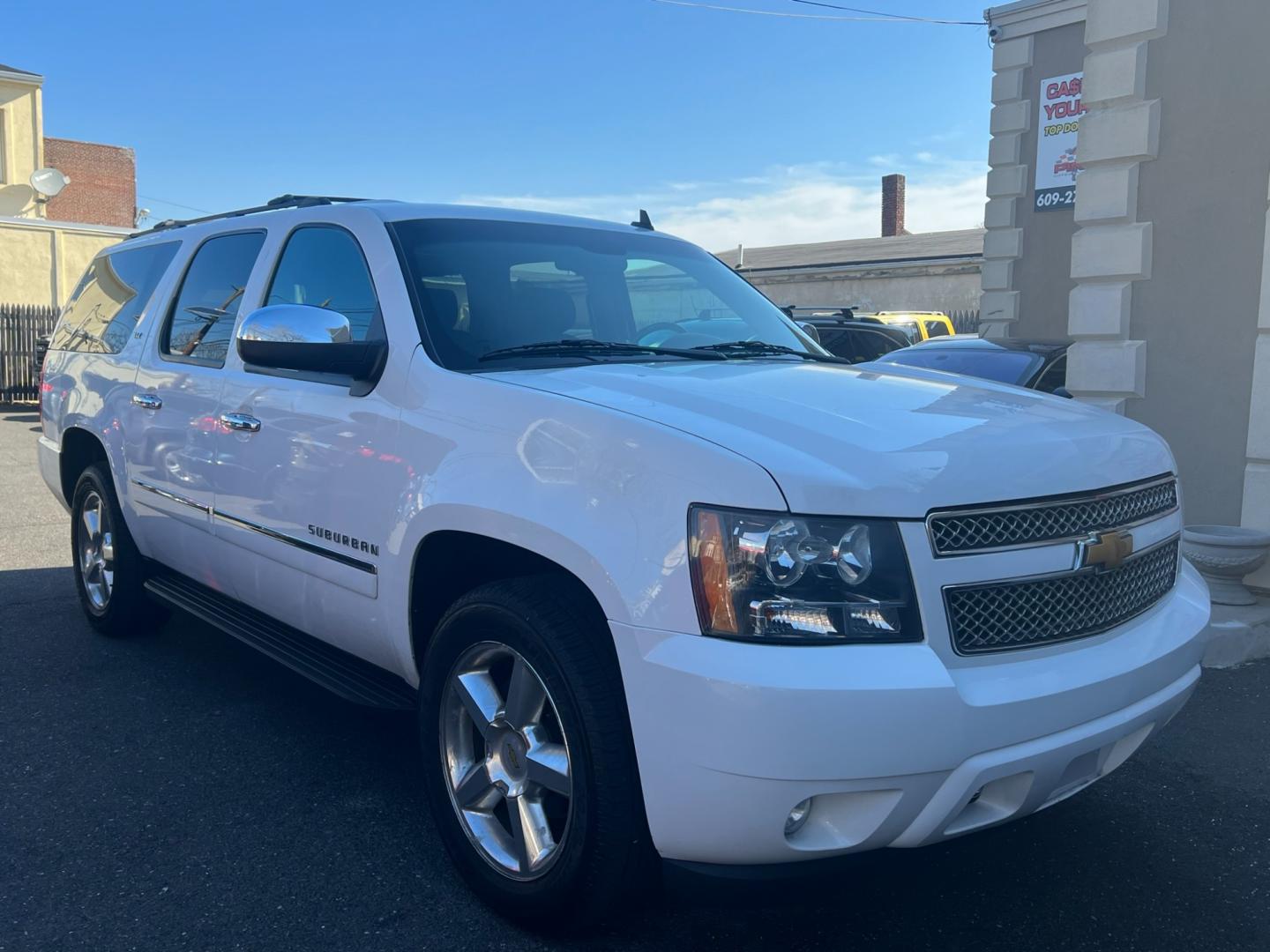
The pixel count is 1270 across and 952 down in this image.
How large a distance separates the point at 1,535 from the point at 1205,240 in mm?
8382

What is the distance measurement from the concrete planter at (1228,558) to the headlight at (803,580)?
4067mm

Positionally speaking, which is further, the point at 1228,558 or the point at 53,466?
the point at 53,466

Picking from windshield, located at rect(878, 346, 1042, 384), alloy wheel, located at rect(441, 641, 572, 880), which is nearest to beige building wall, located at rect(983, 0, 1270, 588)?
windshield, located at rect(878, 346, 1042, 384)

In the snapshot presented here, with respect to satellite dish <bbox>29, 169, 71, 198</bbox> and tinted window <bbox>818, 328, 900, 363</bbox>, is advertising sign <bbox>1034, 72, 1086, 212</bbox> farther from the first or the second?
satellite dish <bbox>29, 169, 71, 198</bbox>

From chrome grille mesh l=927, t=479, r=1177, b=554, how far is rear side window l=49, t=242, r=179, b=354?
3977 mm

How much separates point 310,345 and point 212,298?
1481mm

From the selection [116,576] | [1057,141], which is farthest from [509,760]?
[1057,141]

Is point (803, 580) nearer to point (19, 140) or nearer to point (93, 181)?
point (19, 140)

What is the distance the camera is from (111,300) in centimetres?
542

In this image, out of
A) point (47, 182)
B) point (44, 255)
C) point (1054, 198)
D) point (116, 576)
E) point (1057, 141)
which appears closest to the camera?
point (116, 576)

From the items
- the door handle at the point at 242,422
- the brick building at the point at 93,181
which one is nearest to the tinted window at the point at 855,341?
the door handle at the point at 242,422

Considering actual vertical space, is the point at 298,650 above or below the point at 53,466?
below

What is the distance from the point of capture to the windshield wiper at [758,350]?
3701 millimetres

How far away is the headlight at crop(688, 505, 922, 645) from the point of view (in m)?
2.24
